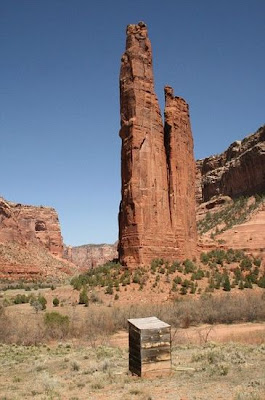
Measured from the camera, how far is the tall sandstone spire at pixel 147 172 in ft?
95.1

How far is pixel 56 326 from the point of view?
16422mm

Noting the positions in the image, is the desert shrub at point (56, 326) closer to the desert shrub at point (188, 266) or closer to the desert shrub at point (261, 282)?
the desert shrub at point (188, 266)

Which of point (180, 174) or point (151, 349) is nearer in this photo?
point (151, 349)

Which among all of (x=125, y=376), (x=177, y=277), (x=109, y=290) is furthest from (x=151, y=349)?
(x=177, y=277)

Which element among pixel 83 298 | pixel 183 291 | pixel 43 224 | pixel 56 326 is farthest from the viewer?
pixel 43 224

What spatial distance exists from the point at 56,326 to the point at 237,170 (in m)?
50.5

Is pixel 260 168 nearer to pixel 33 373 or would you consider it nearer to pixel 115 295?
pixel 115 295

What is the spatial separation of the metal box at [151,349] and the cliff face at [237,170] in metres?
50.8

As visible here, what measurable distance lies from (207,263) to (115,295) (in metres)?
9.80

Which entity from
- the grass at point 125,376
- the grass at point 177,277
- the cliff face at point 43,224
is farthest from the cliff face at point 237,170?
the cliff face at point 43,224

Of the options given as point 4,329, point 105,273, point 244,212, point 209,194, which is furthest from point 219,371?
point 209,194

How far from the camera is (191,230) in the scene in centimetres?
3419

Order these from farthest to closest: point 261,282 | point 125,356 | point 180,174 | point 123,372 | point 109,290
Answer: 1. point 180,174
2. point 261,282
3. point 109,290
4. point 125,356
5. point 123,372

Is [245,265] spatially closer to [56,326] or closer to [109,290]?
[109,290]
